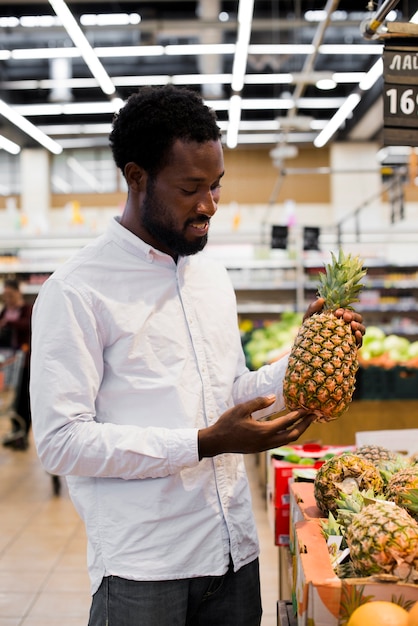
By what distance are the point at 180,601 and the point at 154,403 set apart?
45cm

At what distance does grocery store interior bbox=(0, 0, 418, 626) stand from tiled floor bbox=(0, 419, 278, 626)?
14 mm

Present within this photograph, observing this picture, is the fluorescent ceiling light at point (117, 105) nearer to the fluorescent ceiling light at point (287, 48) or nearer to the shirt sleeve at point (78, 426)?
the fluorescent ceiling light at point (287, 48)

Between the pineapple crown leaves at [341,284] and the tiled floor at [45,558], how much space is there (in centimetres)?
217

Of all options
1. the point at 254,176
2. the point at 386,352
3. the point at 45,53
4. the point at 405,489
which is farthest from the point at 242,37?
the point at 254,176

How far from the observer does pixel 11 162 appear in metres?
16.7

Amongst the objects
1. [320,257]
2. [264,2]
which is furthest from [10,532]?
[264,2]

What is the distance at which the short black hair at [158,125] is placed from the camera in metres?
1.59

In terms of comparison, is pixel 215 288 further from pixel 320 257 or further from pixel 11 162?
pixel 11 162

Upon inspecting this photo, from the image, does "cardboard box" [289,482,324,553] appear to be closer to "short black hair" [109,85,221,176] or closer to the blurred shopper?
"short black hair" [109,85,221,176]

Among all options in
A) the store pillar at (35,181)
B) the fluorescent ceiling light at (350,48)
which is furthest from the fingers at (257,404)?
the store pillar at (35,181)

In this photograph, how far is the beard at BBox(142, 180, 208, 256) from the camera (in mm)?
1623

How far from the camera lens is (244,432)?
4.66 ft

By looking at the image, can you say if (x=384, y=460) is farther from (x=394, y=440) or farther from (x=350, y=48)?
(x=350, y=48)

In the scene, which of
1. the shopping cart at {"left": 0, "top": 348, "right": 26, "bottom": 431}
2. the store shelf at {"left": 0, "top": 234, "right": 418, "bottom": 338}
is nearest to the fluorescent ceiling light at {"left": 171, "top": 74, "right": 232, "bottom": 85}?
the store shelf at {"left": 0, "top": 234, "right": 418, "bottom": 338}
